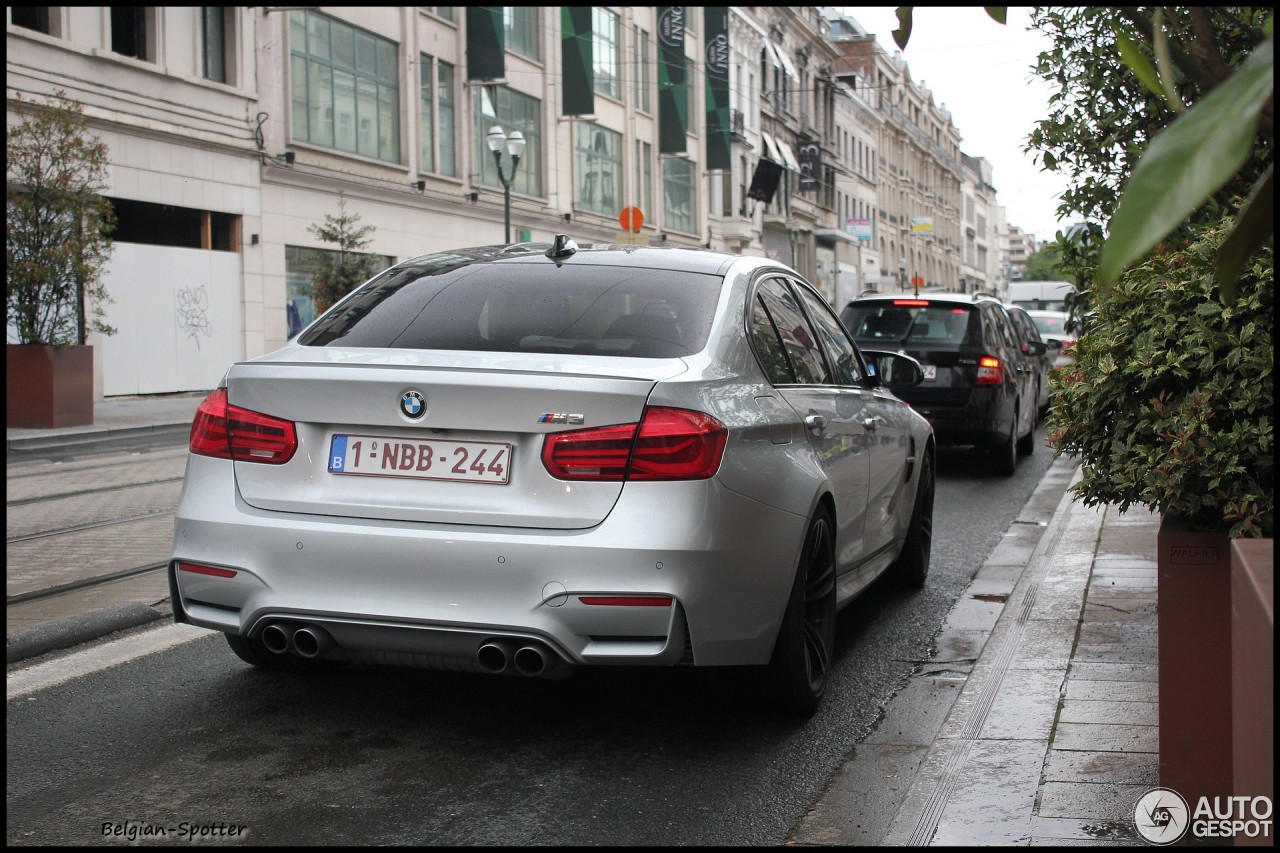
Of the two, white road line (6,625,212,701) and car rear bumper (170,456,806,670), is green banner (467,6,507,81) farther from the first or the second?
car rear bumper (170,456,806,670)

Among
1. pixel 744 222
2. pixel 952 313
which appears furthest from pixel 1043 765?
pixel 744 222

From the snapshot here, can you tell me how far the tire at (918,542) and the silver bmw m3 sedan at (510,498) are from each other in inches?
93.6

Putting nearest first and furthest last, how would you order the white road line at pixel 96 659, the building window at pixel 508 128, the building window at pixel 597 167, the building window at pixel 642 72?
the white road line at pixel 96 659, the building window at pixel 508 128, the building window at pixel 597 167, the building window at pixel 642 72

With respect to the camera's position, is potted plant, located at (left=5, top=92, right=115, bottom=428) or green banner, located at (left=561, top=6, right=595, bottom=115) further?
green banner, located at (left=561, top=6, right=595, bottom=115)

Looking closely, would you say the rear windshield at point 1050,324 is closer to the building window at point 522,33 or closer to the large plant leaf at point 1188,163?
the building window at point 522,33

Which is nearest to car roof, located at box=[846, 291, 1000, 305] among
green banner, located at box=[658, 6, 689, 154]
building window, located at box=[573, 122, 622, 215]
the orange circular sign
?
the orange circular sign

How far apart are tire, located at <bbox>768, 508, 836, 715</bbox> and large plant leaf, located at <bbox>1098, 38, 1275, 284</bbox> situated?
3.27 m

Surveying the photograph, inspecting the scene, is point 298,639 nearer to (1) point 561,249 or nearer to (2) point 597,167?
(1) point 561,249

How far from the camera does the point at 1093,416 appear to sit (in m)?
4.04

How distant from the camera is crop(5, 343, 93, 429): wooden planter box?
57.9ft

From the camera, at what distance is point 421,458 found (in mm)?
3846

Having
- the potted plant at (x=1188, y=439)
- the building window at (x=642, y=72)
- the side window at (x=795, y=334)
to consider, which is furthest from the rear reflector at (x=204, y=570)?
the building window at (x=642, y=72)

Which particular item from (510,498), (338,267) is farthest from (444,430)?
(338,267)

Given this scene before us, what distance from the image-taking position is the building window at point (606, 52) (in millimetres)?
40656
